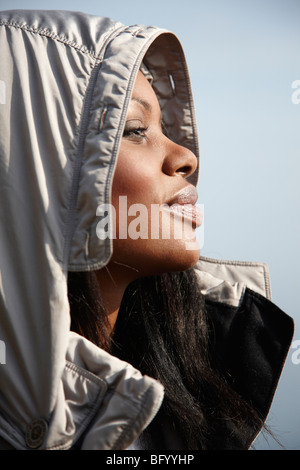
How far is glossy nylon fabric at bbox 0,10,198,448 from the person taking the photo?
1502mm

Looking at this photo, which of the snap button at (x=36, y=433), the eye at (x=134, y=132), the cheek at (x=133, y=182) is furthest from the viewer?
the eye at (x=134, y=132)

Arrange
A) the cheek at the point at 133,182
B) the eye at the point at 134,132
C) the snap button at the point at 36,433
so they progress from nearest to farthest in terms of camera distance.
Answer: the snap button at the point at 36,433 → the cheek at the point at 133,182 → the eye at the point at 134,132

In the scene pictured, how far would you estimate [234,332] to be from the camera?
2199 mm

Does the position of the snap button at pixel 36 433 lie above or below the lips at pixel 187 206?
below

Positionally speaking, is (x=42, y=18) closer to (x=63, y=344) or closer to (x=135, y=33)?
(x=135, y=33)

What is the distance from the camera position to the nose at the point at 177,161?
1.84 meters

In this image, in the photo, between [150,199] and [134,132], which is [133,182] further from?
[134,132]

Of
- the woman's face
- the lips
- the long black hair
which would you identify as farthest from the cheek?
the long black hair

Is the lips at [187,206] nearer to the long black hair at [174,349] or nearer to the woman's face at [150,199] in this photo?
the woman's face at [150,199]

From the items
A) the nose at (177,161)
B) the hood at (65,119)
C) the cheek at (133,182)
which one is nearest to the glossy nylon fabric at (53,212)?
the hood at (65,119)

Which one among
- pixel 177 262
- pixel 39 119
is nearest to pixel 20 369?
pixel 177 262

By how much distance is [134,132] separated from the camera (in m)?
1.84

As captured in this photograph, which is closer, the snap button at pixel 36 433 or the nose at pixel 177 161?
the snap button at pixel 36 433

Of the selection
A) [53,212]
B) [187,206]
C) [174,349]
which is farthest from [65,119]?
[174,349]
